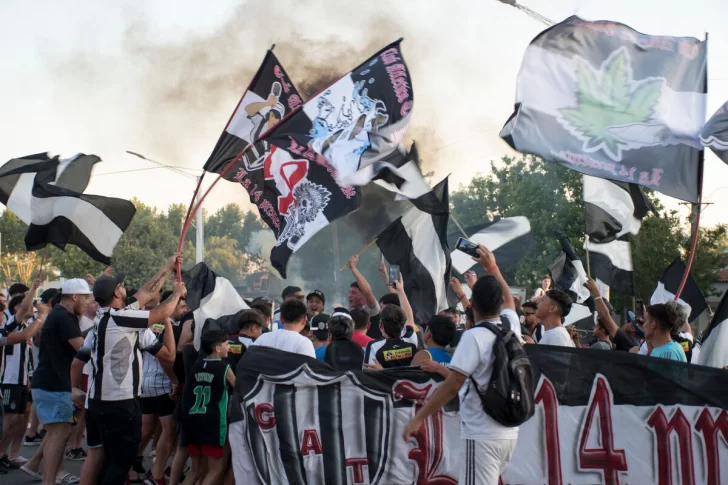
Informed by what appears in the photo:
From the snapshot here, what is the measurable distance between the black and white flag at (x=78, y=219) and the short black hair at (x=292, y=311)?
3517mm

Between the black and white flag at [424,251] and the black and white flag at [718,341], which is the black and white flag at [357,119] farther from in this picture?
the black and white flag at [718,341]

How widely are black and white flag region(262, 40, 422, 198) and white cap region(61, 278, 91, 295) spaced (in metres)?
2.44

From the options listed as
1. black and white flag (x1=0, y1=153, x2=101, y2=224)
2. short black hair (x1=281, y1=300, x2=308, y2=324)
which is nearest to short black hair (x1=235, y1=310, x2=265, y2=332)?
short black hair (x1=281, y1=300, x2=308, y2=324)

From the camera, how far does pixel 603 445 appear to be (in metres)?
5.61

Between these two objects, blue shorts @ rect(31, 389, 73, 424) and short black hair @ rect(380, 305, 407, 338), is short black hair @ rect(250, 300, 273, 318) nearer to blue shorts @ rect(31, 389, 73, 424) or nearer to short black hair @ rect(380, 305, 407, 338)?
blue shorts @ rect(31, 389, 73, 424)

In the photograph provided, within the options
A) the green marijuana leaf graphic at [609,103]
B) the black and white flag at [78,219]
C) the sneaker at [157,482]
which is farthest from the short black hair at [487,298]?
the black and white flag at [78,219]

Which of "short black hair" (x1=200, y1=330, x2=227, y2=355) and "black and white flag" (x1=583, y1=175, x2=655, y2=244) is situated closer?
"short black hair" (x1=200, y1=330, x2=227, y2=355)

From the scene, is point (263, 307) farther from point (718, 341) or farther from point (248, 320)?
point (718, 341)

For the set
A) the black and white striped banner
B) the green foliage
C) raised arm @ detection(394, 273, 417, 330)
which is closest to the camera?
the black and white striped banner

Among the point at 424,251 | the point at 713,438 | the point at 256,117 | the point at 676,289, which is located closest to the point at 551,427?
the point at 713,438

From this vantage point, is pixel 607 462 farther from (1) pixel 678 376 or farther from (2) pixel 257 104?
(2) pixel 257 104

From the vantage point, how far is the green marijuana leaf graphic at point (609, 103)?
7.82 m

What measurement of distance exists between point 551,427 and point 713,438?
108 cm

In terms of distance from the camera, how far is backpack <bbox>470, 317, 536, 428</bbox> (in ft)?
15.1
